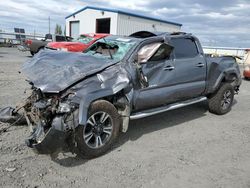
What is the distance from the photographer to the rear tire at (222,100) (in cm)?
642

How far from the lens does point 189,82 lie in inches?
216

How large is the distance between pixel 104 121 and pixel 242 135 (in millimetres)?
3139

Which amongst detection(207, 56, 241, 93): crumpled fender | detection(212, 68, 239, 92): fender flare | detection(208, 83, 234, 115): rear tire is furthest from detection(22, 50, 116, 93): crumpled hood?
detection(208, 83, 234, 115): rear tire

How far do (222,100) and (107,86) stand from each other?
3.86 meters

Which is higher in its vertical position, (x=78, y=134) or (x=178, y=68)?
(x=178, y=68)

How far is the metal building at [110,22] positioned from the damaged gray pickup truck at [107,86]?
19178 millimetres

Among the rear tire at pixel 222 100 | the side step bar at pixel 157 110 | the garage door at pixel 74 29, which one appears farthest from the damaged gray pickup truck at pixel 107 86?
the garage door at pixel 74 29

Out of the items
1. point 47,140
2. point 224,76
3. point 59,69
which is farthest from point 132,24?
point 47,140

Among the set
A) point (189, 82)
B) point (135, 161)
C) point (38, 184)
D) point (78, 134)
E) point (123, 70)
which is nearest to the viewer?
point (38, 184)

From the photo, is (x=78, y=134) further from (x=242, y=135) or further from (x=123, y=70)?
(x=242, y=135)

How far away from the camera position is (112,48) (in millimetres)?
5102

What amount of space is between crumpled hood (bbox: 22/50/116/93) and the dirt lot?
44.1 inches

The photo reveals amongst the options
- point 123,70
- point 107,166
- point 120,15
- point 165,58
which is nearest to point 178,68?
point 165,58

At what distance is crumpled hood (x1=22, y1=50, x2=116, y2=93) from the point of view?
12.0 ft
